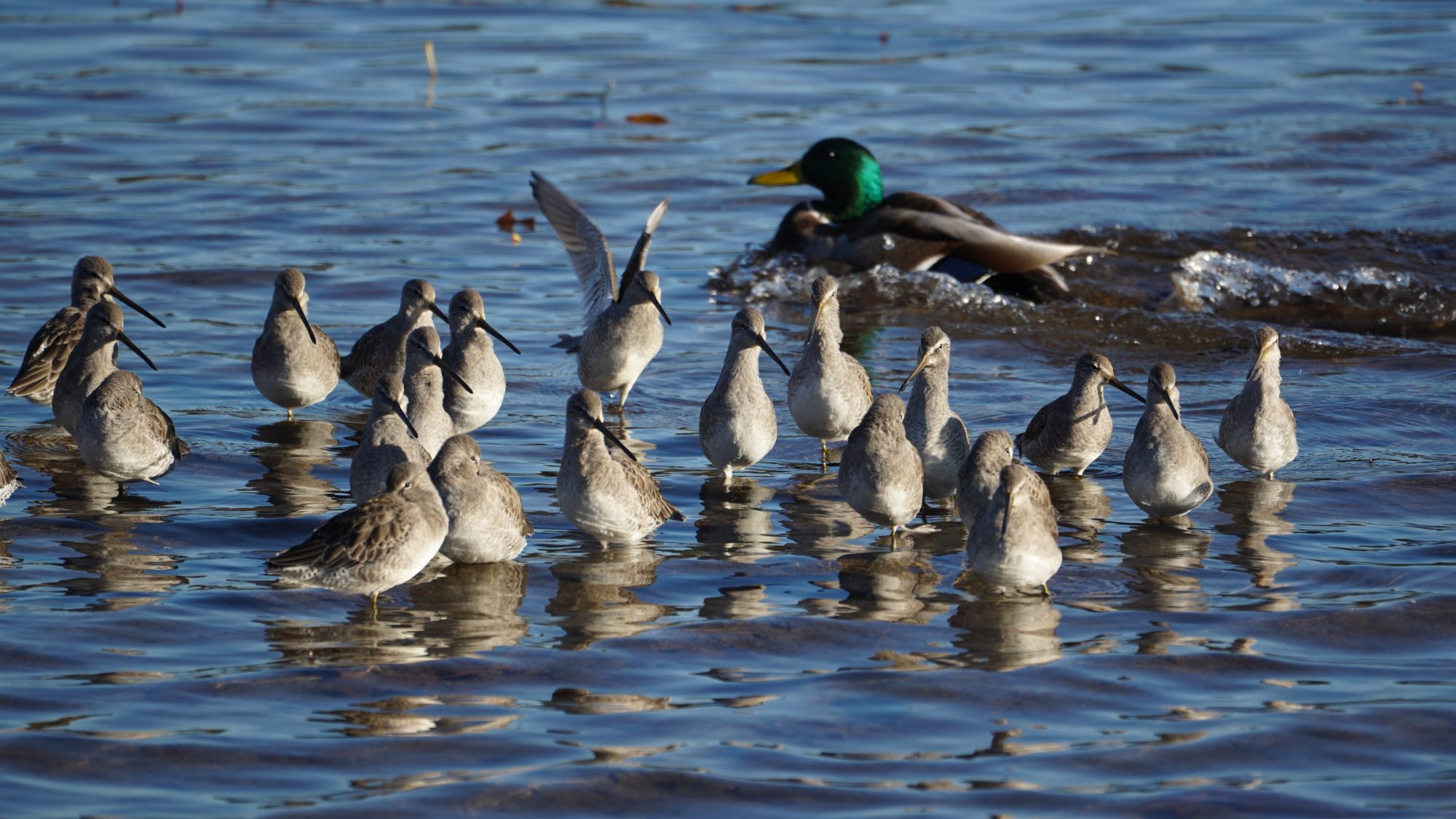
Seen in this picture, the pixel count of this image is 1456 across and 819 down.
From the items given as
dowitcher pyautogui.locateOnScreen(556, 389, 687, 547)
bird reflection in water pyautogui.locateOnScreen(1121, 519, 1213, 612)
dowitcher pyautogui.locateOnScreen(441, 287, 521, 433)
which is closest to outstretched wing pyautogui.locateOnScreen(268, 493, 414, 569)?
dowitcher pyautogui.locateOnScreen(556, 389, 687, 547)

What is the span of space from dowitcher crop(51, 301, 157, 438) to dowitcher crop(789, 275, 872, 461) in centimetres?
347

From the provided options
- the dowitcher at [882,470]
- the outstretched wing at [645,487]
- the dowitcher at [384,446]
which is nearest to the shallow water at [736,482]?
the outstretched wing at [645,487]

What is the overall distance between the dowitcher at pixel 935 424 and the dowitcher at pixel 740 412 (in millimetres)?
742

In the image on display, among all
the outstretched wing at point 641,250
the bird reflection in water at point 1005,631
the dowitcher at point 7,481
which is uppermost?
the outstretched wing at point 641,250

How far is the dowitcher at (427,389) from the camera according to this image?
8.95 m

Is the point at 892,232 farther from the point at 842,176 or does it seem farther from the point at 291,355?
the point at 291,355

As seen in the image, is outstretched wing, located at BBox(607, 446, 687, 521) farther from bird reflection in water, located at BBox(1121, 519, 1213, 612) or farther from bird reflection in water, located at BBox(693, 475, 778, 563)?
bird reflection in water, located at BBox(1121, 519, 1213, 612)

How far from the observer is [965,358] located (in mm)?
12508

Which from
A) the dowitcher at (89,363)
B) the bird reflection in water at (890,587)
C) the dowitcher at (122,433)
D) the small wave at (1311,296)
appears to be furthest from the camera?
the small wave at (1311,296)

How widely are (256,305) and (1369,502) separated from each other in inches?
324

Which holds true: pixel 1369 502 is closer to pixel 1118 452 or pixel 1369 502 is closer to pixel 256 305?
pixel 1118 452

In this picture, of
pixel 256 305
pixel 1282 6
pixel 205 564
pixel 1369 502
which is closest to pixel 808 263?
pixel 256 305

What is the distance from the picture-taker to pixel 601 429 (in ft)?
26.4

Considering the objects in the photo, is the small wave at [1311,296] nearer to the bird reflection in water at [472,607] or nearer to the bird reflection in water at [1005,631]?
the bird reflection in water at [1005,631]
